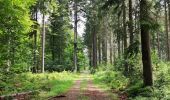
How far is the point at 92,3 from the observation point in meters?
50.5

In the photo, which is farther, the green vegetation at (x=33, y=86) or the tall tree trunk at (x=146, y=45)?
the green vegetation at (x=33, y=86)

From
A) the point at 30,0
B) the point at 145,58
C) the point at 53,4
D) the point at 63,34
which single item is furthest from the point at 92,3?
the point at 145,58

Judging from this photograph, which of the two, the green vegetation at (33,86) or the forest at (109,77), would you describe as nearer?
the forest at (109,77)

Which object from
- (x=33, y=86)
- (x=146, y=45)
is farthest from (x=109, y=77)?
(x=146, y=45)

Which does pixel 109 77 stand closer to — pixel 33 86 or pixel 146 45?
pixel 33 86

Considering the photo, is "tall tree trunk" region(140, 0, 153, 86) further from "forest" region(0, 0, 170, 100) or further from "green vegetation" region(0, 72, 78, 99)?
"green vegetation" region(0, 72, 78, 99)

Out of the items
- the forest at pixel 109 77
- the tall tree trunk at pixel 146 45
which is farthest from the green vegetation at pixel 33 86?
the tall tree trunk at pixel 146 45

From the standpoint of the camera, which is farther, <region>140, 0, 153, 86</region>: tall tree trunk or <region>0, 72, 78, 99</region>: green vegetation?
<region>0, 72, 78, 99</region>: green vegetation

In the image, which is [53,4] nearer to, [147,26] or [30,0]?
[30,0]

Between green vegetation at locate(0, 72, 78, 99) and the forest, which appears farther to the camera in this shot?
green vegetation at locate(0, 72, 78, 99)

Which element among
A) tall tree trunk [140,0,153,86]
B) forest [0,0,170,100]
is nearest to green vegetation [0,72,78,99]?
forest [0,0,170,100]

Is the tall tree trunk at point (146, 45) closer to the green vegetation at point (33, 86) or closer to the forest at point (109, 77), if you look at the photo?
the forest at point (109, 77)

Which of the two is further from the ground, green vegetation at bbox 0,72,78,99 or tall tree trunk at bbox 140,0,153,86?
tall tree trunk at bbox 140,0,153,86

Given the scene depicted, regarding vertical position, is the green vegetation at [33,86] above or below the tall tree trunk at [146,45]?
below
